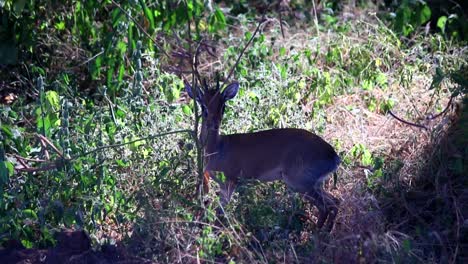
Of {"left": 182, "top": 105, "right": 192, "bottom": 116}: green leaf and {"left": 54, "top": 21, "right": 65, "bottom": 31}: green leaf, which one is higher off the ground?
{"left": 54, "top": 21, "right": 65, "bottom": 31}: green leaf

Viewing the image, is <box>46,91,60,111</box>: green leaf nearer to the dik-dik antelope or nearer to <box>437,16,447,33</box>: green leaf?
the dik-dik antelope

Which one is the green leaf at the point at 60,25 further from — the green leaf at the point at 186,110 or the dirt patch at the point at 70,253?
the dirt patch at the point at 70,253

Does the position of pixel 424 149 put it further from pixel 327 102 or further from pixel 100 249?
pixel 100 249

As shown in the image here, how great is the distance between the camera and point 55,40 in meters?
9.76

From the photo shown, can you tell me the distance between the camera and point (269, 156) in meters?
7.10

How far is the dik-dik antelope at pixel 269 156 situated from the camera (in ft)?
22.4

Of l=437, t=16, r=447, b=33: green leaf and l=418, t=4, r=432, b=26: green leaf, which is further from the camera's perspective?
l=437, t=16, r=447, b=33: green leaf

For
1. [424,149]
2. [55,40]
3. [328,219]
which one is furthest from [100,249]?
[55,40]

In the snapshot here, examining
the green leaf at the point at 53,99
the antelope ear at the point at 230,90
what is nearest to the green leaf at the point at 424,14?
the antelope ear at the point at 230,90

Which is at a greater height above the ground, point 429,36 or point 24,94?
point 429,36

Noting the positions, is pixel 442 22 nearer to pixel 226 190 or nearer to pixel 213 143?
pixel 213 143

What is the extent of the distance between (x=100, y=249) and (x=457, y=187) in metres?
2.85

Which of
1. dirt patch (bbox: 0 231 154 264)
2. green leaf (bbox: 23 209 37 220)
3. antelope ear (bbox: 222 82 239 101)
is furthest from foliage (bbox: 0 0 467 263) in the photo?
antelope ear (bbox: 222 82 239 101)

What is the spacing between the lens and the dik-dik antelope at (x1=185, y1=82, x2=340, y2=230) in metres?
6.82
